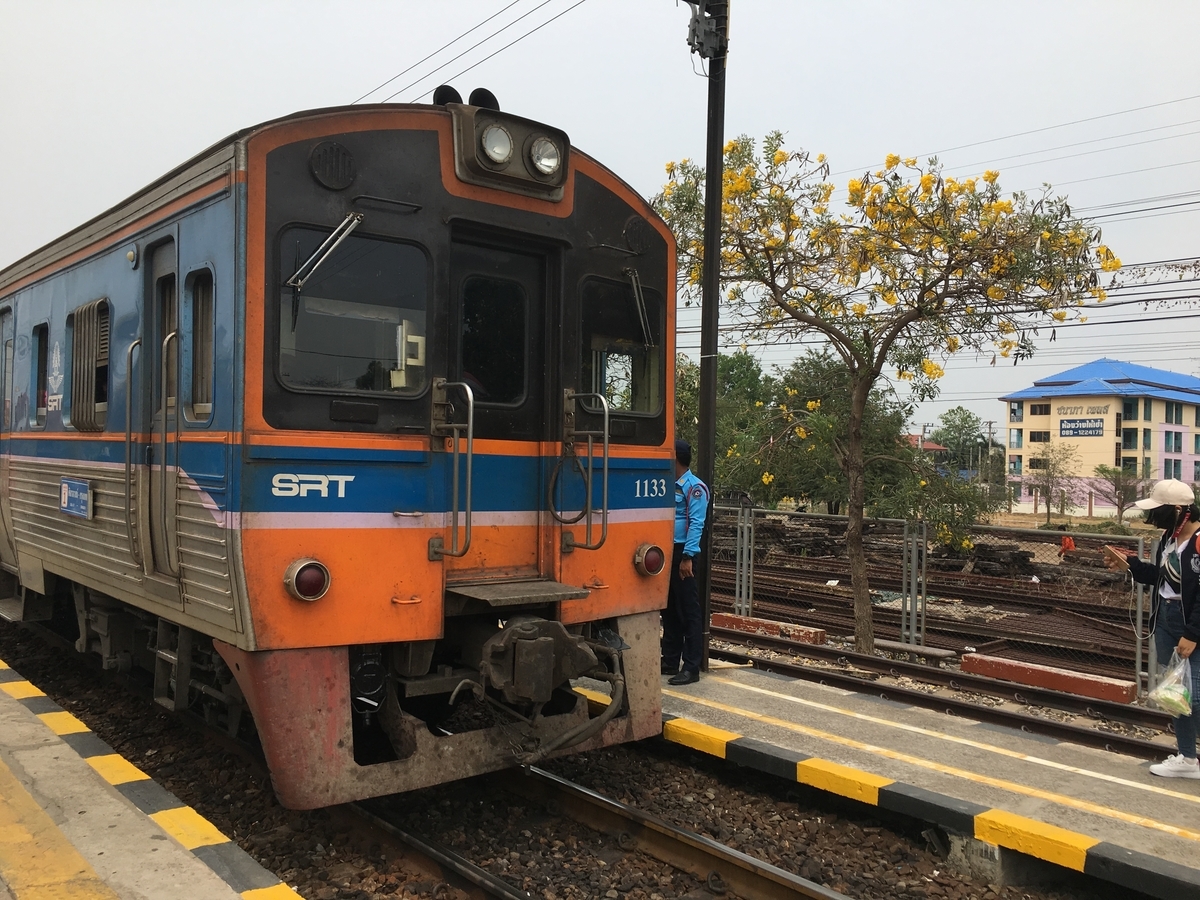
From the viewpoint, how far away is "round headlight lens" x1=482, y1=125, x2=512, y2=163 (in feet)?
16.5

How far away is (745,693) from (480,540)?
3026 millimetres

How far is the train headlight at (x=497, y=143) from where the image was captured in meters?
5.04

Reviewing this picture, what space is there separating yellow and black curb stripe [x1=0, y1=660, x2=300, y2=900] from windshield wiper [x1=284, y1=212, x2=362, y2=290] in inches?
98.2

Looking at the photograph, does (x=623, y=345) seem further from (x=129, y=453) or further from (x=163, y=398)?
(x=129, y=453)

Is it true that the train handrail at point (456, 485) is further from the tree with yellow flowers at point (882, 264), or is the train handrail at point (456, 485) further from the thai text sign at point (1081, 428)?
the thai text sign at point (1081, 428)

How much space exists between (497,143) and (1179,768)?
16.9 feet

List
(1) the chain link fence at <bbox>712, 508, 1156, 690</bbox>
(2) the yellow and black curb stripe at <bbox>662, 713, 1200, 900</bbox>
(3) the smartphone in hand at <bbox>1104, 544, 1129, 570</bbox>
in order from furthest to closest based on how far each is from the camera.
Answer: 1. (1) the chain link fence at <bbox>712, 508, 1156, 690</bbox>
2. (3) the smartphone in hand at <bbox>1104, 544, 1129, 570</bbox>
3. (2) the yellow and black curb stripe at <bbox>662, 713, 1200, 900</bbox>

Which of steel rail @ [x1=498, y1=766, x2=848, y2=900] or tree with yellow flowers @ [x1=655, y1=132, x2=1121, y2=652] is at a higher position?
tree with yellow flowers @ [x1=655, y1=132, x2=1121, y2=652]

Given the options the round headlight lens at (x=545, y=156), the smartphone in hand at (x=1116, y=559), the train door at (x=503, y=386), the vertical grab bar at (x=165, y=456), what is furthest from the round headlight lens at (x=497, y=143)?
the smartphone in hand at (x=1116, y=559)

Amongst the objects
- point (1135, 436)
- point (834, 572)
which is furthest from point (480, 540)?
point (1135, 436)

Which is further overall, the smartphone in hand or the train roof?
the smartphone in hand

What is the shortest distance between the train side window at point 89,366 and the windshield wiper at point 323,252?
2366 millimetres

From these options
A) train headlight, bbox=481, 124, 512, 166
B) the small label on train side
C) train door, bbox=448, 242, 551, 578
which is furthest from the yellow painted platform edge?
the small label on train side

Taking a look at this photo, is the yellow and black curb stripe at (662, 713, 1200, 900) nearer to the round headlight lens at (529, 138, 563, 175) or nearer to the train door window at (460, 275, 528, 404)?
the train door window at (460, 275, 528, 404)
